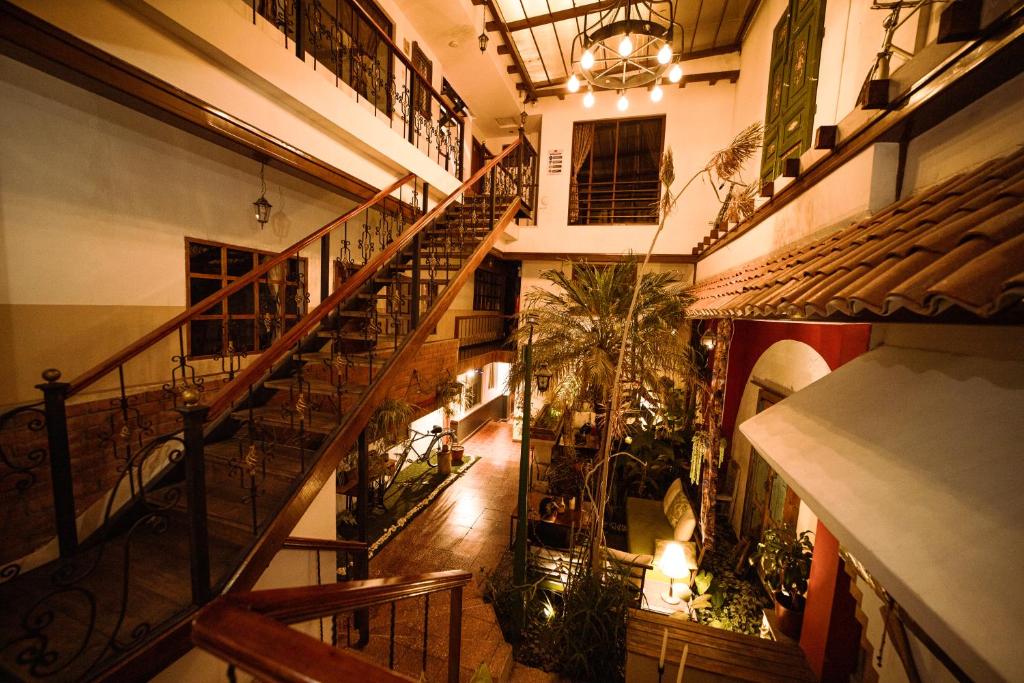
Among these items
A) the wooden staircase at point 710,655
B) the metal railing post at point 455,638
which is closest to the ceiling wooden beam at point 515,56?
the metal railing post at point 455,638

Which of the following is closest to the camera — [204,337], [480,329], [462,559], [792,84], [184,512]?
[184,512]

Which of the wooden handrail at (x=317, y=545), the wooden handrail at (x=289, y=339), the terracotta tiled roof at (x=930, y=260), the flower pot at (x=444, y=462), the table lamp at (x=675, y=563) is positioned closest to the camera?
the terracotta tiled roof at (x=930, y=260)

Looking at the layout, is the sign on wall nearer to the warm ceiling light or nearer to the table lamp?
the warm ceiling light

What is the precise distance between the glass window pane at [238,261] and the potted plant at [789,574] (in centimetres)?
631

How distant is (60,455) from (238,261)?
2.71 m

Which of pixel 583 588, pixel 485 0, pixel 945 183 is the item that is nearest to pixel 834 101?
pixel 945 183

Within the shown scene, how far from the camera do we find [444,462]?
278 inches

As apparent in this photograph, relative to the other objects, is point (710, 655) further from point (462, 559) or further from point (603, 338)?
point (462, 559)

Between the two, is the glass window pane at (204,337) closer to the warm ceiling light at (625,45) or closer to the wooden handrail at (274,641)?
the wooden handrail at (274,641)

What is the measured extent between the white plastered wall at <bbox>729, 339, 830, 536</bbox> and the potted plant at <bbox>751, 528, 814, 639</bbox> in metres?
0.22

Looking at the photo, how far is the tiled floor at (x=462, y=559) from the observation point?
3.04 meters

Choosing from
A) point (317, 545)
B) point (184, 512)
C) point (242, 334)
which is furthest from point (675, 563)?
point (242, 334)

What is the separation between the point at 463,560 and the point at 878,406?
4.52 meters

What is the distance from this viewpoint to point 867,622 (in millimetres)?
2363
